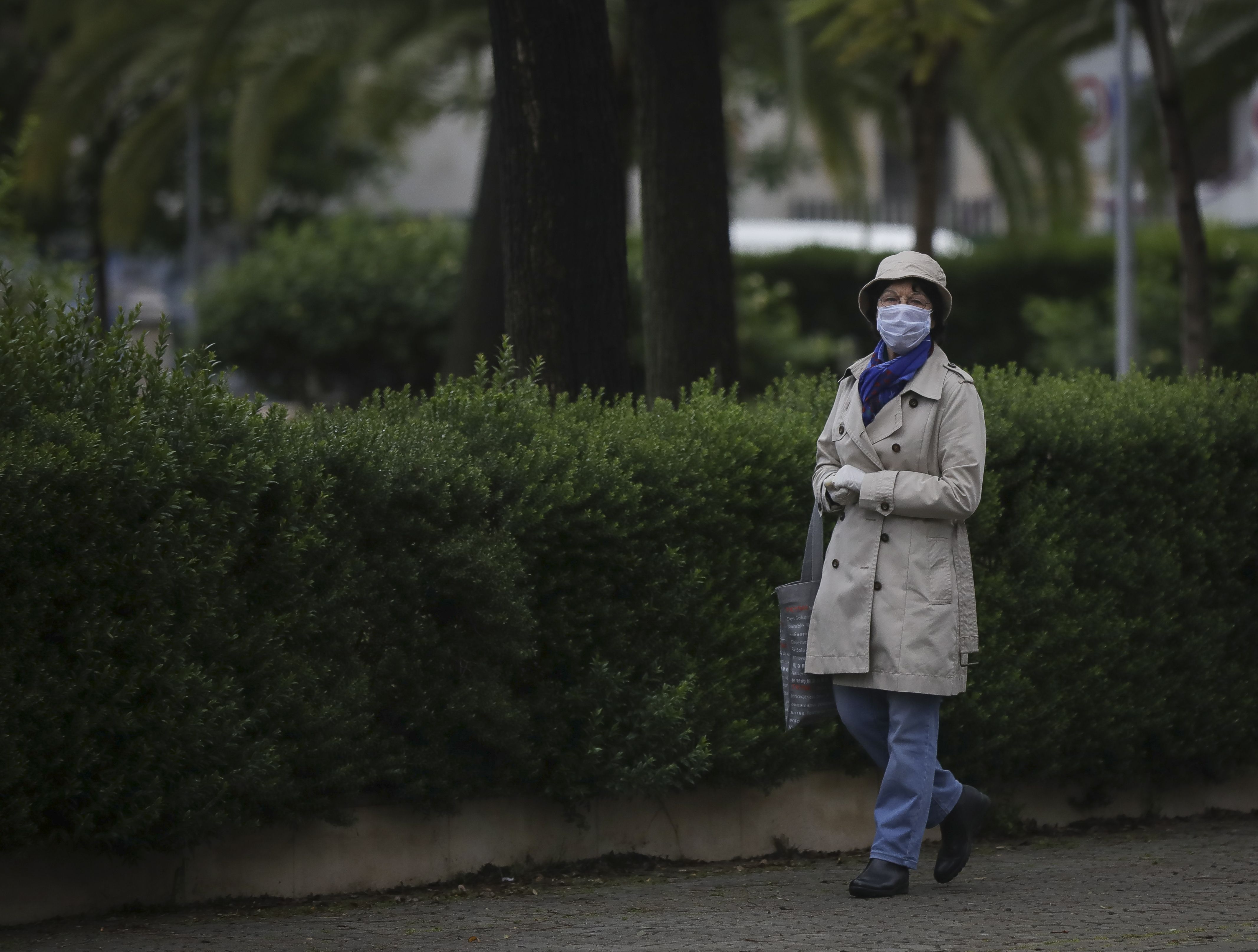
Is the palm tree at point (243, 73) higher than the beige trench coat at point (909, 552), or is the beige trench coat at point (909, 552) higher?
the palm tree at point (243, 73)

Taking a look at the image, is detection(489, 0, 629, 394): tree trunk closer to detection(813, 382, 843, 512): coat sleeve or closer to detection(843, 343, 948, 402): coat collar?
detection(813, 382, 843, 512): coat sleeve

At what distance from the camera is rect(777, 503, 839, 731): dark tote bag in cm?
508

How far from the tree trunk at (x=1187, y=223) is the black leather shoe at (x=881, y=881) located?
19.5 ft

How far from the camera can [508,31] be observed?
260 inches

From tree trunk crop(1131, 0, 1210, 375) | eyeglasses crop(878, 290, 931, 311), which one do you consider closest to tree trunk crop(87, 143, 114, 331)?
tree trunk crop(1131, 0, 1210, 375)

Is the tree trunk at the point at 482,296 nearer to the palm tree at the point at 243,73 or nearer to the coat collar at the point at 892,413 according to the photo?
the palm tree at the point at 243,73

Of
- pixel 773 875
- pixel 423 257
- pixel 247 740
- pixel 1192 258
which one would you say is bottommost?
pixel 773 875

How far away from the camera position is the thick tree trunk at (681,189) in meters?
7.73

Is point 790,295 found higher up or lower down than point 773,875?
higher up

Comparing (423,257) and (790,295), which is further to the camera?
(790,295)

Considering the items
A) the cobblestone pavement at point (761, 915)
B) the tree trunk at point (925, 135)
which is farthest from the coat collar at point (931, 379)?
the tree trunk at point (925, 135)

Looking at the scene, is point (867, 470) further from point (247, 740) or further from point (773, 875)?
point (247, 740)

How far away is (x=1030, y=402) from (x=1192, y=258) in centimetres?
496

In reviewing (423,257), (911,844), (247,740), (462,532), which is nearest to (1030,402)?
(911,844)
